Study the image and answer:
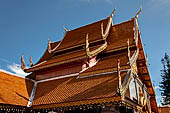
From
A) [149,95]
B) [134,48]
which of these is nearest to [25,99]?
[134,48]

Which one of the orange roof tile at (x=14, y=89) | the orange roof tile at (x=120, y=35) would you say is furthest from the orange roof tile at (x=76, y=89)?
the orange roof tile at (x=120, y=35)

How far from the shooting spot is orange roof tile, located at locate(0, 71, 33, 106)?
6.93m

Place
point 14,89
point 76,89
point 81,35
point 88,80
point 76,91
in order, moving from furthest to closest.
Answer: point 81,35 < point 14,89 < point 88,80 < point 76,89 < point 76,91

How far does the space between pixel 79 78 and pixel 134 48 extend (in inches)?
124

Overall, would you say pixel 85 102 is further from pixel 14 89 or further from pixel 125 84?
pixel 14 89

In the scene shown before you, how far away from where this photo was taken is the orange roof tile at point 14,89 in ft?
22.7

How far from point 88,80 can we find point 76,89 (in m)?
0.63

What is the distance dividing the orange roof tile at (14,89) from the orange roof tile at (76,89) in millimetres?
450

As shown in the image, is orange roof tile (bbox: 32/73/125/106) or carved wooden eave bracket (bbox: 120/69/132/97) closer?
carved wooden eave bracket (bbox: 120/69/132/97)

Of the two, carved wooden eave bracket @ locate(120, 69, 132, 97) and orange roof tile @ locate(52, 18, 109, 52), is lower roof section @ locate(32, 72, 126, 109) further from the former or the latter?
orange roof tile @ locate(52, 18, 109, 52)

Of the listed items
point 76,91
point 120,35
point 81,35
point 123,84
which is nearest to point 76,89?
point 76,91

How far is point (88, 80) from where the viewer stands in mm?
7438

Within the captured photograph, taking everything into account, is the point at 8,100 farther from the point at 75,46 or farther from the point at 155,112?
the point at 155,112

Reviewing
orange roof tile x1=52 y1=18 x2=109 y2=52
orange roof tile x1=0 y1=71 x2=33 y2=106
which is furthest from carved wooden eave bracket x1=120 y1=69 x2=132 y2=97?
orange roof tile x1=0 y1=71 x2=33 y2=106
